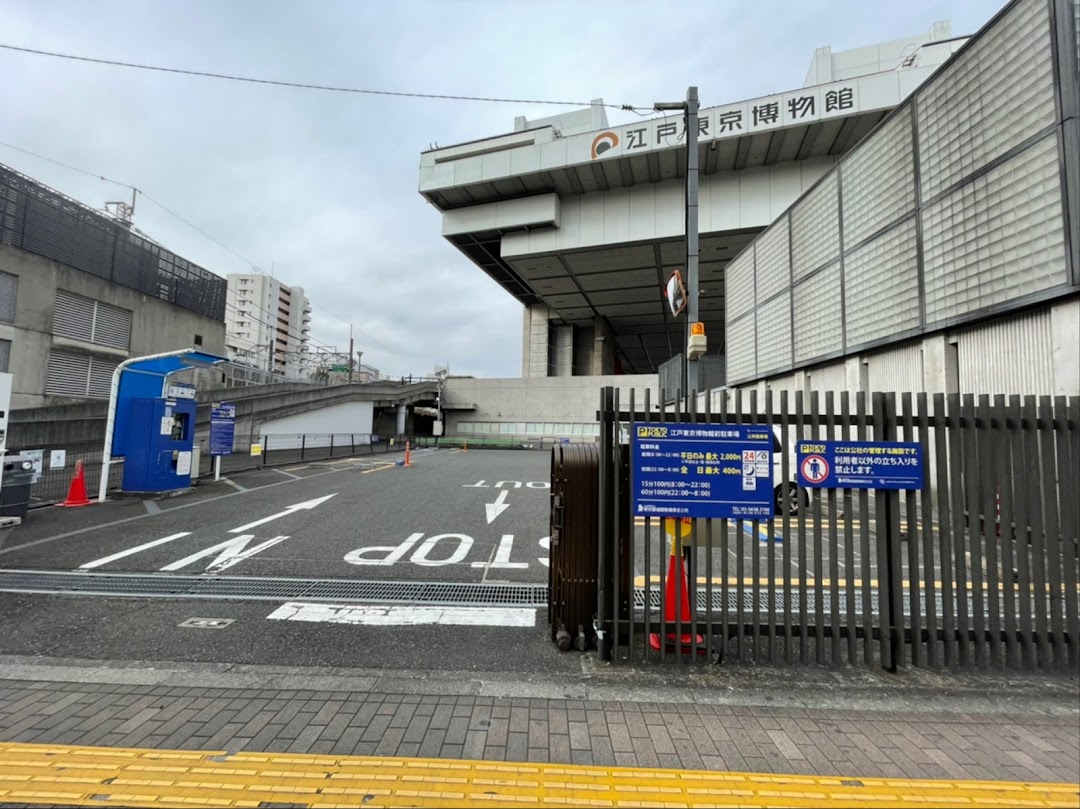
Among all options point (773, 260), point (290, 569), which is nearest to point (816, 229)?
point (773, 260)

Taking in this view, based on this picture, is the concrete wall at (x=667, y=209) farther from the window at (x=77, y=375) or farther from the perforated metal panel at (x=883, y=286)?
the window at (x=77, y=375)

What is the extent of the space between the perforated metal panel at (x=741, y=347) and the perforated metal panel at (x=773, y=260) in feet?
4.89

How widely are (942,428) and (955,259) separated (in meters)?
7.09

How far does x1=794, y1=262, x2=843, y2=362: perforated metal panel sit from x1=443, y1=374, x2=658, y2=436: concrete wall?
3095 cm

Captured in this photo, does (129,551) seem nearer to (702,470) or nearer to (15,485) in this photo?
(15,485)

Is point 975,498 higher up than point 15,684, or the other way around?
point 975,498

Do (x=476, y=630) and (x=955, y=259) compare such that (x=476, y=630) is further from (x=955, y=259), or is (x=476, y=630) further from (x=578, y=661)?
(x=955, y=259)

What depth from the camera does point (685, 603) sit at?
4.00 m

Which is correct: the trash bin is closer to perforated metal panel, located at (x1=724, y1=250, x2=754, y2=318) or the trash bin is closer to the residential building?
the residential building

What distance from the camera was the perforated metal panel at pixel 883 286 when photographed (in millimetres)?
9656

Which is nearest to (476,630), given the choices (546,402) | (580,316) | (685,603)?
(685,603)

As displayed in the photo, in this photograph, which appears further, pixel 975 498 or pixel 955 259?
pixel 955 259

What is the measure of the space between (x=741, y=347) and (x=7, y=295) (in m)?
29.9

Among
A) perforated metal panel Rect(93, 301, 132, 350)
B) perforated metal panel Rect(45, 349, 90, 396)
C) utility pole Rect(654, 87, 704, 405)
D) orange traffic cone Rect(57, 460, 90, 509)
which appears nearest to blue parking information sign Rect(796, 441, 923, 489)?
utility pole Rect(654, 87, 704, 405)
